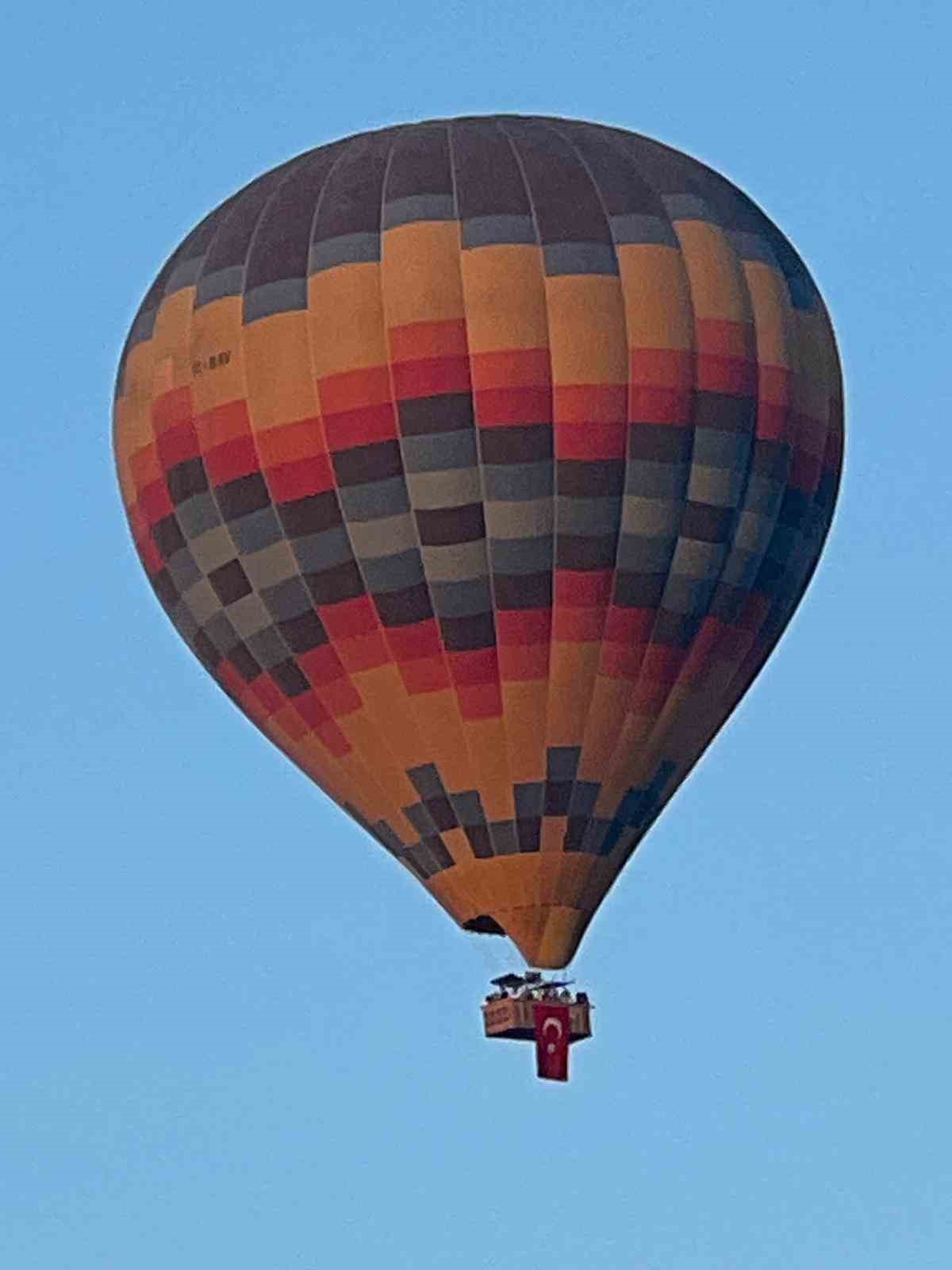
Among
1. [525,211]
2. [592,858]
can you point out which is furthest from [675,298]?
[592,858]

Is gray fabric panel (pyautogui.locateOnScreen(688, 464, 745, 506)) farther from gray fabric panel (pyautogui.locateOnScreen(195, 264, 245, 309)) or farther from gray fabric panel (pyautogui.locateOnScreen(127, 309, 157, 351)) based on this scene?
gray fabric panel (pyautogui.locateOnScreen(127, 309, 157, 351))

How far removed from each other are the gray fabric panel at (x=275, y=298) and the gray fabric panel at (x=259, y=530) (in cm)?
210

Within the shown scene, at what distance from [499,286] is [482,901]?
653 cm

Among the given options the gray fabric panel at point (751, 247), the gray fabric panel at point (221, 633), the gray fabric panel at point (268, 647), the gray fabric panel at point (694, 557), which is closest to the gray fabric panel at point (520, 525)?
the gray fabric panel at point (694, 557)

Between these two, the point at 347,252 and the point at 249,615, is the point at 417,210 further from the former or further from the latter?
the point at 249,615

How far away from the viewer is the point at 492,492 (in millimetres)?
68312

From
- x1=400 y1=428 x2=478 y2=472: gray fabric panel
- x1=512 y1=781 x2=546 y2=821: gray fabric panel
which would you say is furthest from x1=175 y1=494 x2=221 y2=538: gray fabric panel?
x1=512 y1=781 x2=546 y2=821: gray fabric panel

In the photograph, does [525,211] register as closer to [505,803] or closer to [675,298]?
[675,298]

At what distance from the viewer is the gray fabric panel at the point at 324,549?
2699 inches

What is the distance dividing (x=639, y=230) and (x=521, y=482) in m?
3.10

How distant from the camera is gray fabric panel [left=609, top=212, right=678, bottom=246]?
6906cm

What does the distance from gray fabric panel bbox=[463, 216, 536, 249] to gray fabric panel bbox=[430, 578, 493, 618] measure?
3629mm

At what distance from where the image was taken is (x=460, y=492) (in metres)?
68.3

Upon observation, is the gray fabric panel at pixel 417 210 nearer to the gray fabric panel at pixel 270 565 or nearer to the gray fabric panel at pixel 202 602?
the gray fabric panel at pixel 270 565
